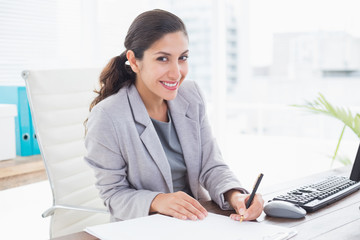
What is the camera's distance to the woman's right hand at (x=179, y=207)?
1.03 m

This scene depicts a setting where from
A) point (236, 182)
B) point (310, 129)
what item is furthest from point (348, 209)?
point (310, 129)

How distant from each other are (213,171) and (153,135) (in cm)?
25

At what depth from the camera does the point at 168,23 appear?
4.51ft

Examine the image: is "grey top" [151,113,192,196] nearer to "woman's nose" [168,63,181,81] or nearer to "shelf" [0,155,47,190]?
"woman's nose" [168,63,181,81]

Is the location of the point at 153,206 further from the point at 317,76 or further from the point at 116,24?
the point at 317,76

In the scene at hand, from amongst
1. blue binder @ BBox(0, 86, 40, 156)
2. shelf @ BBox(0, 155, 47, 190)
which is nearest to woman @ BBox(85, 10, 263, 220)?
shelf @ BBox(0, 155, 47, 190)

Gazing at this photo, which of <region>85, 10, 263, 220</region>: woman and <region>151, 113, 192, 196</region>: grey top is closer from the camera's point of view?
<region>85, 10, 263, 220</region>: woman

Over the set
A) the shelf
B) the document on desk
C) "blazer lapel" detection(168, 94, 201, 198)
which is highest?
"blazer lapel" detection(168, 94, 201, 198)

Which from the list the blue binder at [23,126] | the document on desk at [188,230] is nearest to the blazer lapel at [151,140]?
the document on desk at [188,230]

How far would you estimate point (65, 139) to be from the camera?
166 centimetres

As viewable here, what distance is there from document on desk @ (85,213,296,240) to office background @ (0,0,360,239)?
4.44ft

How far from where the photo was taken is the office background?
2.71 m

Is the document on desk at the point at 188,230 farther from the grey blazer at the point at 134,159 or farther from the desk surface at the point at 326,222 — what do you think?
the grey blazer at the point at 134,159

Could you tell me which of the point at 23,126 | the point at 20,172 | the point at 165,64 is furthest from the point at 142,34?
the point at 23,126
